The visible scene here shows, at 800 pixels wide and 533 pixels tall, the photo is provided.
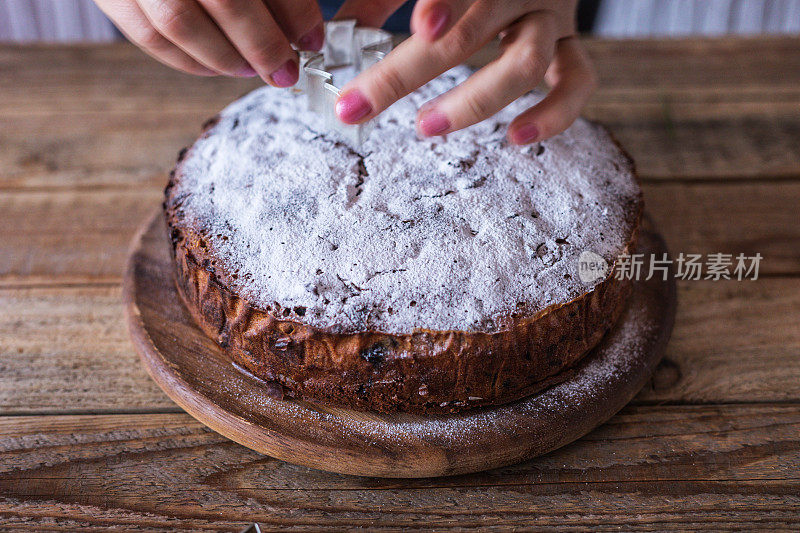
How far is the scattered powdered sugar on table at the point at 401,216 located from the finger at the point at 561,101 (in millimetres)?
49

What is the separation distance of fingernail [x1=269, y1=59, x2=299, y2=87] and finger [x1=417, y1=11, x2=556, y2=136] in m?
0.26

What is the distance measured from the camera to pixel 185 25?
0.98 m

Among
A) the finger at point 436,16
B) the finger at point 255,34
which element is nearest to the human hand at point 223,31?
the finger at point 255,34

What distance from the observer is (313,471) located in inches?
39.4

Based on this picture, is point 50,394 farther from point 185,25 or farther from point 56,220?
point 185,25

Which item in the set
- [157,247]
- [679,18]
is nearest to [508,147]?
[157,247]

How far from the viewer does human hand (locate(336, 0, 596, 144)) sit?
935 mm

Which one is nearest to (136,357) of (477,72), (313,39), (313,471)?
(313,471)

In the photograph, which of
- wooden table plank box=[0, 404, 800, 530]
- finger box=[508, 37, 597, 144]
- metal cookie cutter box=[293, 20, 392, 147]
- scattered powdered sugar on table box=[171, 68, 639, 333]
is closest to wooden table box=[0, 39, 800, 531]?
wooden table plank box=[0, 404, 800, 530]

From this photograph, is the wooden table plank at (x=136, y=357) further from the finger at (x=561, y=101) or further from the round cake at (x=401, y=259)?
the finger at (x=561, y=101)

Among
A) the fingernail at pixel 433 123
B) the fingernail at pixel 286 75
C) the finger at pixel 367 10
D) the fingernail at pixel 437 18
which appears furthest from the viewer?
the finger at pixel 367 10

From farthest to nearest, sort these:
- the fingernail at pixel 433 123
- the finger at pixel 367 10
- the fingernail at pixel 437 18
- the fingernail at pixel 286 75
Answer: the finger at pixel 367 10, the fingernail at pixel 286 75, the fingernail at pixel 433 123, the fingernail at pixel 437 18

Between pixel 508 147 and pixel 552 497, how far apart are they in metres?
0.59

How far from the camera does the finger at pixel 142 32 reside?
3.36 ft
